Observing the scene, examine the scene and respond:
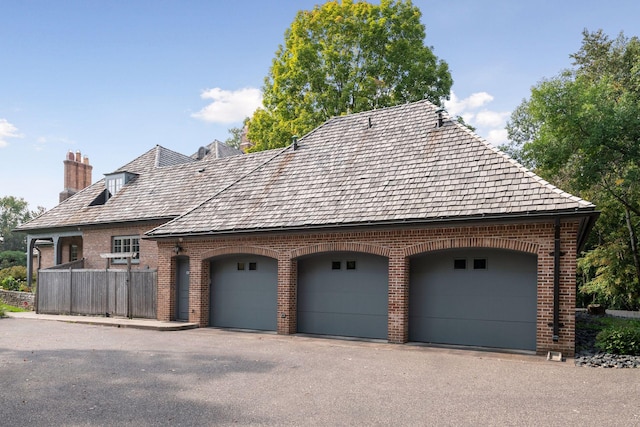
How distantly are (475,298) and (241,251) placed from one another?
6.85m

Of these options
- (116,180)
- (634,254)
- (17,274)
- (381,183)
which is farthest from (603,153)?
(17,274)

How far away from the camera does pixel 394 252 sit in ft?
43.0

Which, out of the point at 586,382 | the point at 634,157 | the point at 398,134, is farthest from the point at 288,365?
the point at 634,157

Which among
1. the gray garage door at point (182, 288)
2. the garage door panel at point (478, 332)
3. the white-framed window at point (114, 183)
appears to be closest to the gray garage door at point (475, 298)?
the garage door panel at point (478, 332)

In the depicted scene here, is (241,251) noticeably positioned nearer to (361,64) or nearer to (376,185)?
(376,185)

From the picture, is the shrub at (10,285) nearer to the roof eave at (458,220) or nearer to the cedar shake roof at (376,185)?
the cedar shake roof at (376,185)

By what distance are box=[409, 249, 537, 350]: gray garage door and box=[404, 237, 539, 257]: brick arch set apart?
594 millimetres

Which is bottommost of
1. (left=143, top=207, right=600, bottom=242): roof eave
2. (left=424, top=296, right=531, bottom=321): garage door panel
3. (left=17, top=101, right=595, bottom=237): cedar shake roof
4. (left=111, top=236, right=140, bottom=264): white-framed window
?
(left=424, top=296, right=531, bottom=321): garage door panel

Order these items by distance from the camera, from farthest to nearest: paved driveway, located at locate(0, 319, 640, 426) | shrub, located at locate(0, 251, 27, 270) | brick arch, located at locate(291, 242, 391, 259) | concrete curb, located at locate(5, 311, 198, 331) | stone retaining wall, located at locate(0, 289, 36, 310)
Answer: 1. shrub, located at locate(0, 251, 27, 270)
2. stone retaining wall, located at locate(0, 289, 36, 310)
3. concrete curb, located at locate(5, 311, 198, 331)
4. brick arch, located at locate(291, 242, 391, 259)
5. paved driveway, located at locate(0, 319, 640, 426)

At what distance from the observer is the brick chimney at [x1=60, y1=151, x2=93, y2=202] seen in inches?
1229

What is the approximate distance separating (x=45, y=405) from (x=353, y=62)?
24644 mm

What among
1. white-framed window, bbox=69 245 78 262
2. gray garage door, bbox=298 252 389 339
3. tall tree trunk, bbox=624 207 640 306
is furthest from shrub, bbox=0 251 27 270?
tall tree trunk, bbox=624 207 640 306

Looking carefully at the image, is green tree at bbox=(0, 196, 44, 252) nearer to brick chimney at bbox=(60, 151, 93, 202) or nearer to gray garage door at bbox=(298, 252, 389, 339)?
brick chimney at bbox=(60, 151, 93, 202)

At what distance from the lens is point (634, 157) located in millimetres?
20484
